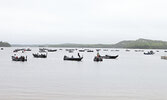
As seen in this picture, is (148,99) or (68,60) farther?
(68,60)

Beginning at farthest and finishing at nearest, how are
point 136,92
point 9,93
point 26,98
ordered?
point 136,92, point 9,93, point 26,98

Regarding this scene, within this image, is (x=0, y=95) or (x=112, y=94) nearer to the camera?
(x=0, y=95)

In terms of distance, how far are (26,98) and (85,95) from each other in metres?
4.56

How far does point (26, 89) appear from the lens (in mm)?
25219

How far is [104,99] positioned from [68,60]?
58270 millimetres

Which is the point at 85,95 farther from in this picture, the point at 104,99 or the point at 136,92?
the point at 136,92

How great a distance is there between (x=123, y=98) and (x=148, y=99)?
5.80ft

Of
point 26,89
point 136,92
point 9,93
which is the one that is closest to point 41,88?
point 26,89

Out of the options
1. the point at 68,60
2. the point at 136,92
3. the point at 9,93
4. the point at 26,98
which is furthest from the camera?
the point at 68,60

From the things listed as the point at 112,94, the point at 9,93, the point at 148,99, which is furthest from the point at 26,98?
the point at 148,99

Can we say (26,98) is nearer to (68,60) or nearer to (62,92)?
(62,92)

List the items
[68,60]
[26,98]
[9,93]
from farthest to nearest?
[68,60], [9,93], [26,98]

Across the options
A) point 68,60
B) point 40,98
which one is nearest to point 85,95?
point 40,98

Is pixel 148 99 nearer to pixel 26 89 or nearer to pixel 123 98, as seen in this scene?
pixel 123 98
